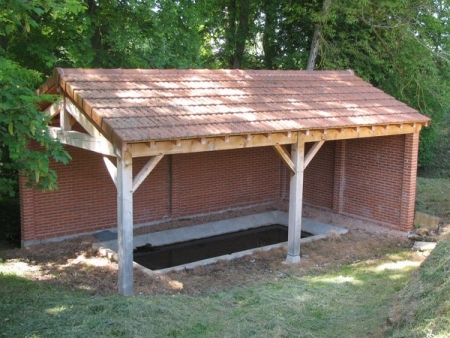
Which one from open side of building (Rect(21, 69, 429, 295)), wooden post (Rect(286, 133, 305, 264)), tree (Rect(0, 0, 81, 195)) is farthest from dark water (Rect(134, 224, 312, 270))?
tree (Rect(0, 0, 81, 195))

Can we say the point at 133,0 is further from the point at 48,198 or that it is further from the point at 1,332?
the point at 1,332

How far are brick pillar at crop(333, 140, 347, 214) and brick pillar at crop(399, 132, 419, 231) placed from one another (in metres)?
1.79

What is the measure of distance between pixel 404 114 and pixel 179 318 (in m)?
7.62

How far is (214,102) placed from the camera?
32.6 ft

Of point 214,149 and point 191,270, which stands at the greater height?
point 214,149

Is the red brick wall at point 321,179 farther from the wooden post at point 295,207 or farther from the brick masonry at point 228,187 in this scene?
the wooden post at point 295,207

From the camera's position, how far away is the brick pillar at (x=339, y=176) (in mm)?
13797

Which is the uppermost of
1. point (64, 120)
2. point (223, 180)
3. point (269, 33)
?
point (269, 33)

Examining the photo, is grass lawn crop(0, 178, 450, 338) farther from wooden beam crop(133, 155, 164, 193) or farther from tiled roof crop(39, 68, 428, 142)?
tiled roof crop(39, 68, 428, 142)

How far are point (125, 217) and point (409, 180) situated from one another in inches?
282

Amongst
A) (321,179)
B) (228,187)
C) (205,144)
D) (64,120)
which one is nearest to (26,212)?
(64,120)

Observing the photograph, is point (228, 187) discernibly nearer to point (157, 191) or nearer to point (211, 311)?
point (157, 191)

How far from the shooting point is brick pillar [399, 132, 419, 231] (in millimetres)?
12289

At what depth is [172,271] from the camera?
9.55 metres
